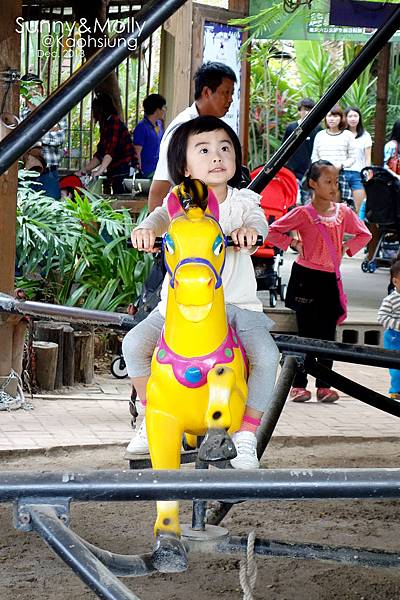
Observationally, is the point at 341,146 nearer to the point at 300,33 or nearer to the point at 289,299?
the point at 300,33

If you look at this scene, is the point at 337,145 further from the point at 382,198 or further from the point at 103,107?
the point at 103,107

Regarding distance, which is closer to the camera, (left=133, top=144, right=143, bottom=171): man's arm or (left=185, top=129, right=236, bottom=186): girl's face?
(left=185, top=129, right=236, bottom=186): girl's face

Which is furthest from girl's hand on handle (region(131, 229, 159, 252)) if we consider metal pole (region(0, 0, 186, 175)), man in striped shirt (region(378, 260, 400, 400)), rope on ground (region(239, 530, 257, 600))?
man in striped shirt (region(378, 260, 400, 400))

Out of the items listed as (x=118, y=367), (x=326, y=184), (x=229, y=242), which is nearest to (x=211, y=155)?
(x=229, y=242)

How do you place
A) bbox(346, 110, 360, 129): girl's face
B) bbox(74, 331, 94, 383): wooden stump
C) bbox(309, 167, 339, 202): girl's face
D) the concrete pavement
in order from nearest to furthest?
the concrete pavement, bbox(309, 167, 339, 202): girl's face, bbox(74, 331, 94, 383): wooden stump, bbox(346, 110, 360, 129): girl's face

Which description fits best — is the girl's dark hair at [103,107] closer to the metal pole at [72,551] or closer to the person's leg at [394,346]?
the person's leg at [394,346]

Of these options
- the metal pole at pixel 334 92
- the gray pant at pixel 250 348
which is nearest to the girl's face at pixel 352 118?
the metal pole at pixel 334 92

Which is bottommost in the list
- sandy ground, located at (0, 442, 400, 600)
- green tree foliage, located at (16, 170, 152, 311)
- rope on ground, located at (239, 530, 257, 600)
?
sandy ground, located at (0, 442, 400, 600)

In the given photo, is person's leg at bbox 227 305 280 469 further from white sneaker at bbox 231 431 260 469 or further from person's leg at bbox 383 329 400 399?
person's leg at bbox 383 329 400 399

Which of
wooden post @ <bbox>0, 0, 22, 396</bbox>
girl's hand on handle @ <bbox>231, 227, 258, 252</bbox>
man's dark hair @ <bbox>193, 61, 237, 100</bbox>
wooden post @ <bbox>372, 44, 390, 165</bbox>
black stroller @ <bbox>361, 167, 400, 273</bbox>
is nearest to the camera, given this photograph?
girl's hand on handle @ <bbox>231, 227, 258, 252</bbox>

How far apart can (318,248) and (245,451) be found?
A: 13.5ft

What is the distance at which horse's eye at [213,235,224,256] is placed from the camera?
121 inches

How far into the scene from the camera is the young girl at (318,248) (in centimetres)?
720

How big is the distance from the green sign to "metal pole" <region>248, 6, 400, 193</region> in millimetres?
397
